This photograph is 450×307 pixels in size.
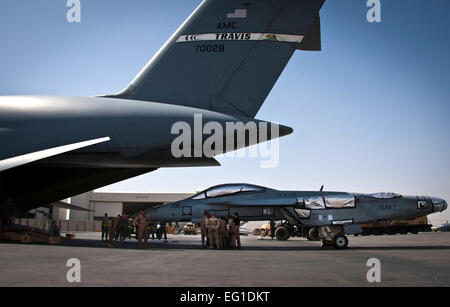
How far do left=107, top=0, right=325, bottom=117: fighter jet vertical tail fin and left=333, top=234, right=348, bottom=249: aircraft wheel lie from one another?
620cm

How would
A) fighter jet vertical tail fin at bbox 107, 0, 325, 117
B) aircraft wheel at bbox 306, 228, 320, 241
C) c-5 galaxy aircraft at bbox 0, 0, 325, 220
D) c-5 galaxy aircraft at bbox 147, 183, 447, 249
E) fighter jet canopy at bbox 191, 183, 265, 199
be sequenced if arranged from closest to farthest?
c-5 galaxy aircraft at bbox 0, 0, 325, 220, fighter jet vertical tail fin at bbox 107, 0, 325, 117, c-5 galaxy aircraft at bbox 147, 183, 447, 249, fighter jet canopy at bbox 191, 183, 265, 199, aircraft wheel at bbox 306, 228, 320, 241

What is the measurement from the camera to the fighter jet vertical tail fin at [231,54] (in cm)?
570

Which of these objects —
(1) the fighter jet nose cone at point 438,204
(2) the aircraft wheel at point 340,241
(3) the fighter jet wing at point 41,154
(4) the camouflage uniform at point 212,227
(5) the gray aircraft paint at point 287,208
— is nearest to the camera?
(3) the fighter jet wing at point 41,154

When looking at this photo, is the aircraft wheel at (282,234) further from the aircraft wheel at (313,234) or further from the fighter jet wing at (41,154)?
the fighter jet wing at (41,154)

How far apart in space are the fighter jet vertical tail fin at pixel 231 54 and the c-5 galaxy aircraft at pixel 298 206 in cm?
719

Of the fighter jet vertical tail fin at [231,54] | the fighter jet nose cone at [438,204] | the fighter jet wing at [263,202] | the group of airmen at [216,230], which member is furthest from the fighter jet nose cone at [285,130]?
the fighter jet nose cone at [438,204]

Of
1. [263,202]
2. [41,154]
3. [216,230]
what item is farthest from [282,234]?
[41,154]

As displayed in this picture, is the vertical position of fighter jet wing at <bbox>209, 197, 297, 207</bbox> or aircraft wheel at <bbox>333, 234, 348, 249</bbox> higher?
fighter jet wing at <bbox>209, 197, 297, 207</bbox>

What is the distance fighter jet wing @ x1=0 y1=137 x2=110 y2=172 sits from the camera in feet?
14.3

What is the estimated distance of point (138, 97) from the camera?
19.3 feet

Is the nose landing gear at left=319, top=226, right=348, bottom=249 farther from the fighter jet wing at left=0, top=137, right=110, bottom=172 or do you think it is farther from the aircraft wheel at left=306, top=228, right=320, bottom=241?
the fighter jet wing at left=0, top=137, right=110, bottom=172

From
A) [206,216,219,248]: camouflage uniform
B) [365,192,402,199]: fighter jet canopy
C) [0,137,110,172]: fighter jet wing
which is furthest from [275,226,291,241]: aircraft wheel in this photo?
[0,137,110,172]: fighter jet wing
